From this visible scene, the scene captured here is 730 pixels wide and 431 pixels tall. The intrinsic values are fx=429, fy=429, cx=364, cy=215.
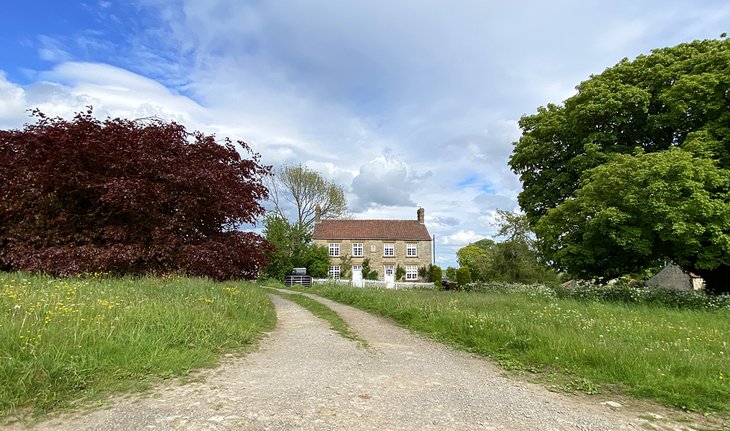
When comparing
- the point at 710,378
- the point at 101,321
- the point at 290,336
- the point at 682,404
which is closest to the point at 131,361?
the point at 101,321

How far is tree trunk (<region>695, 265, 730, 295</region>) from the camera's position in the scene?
670 inches

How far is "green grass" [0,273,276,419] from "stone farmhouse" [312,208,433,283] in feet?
134

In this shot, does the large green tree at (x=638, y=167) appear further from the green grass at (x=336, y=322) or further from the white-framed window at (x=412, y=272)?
the white-framed window at (x=412, y=272)

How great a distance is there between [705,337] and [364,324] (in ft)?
22.7

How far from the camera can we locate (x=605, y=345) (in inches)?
250

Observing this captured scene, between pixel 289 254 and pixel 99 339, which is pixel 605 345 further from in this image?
pixel 289 254

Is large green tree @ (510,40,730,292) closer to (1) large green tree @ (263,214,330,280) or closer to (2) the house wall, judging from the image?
(1) large green tree @ (263,214,330,280)

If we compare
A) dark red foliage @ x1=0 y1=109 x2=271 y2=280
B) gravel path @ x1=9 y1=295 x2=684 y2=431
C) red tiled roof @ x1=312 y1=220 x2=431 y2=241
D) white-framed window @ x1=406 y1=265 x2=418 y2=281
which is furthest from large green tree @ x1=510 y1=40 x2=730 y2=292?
red tiled roof @ x1=312 y1=220 x2=431 y2=241

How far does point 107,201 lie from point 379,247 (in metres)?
40.1

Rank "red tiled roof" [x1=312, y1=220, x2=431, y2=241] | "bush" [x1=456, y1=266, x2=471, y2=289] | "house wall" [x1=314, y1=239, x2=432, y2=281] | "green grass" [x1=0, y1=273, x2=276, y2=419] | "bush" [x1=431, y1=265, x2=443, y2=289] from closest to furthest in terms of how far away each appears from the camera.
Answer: "green grass" [x1=0, y1=273, x2=276, y2=419] → "bush" [x1=456, y1=266, x2=471, y2=289] → "bush" [x1=431, y1=265, x2=443, y2=289] → "house wall" [x1=314, y1=239, x2=432, y2=281] → "red tiled roof" [x1=312, y1=220, x2=431, y2=241]

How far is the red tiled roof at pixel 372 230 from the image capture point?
165ft

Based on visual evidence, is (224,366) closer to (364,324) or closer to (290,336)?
(290,336)

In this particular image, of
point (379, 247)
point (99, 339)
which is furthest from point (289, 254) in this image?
point (99, 339)

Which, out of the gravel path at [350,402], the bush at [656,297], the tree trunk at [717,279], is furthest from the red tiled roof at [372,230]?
the gravel path at [350,402]
